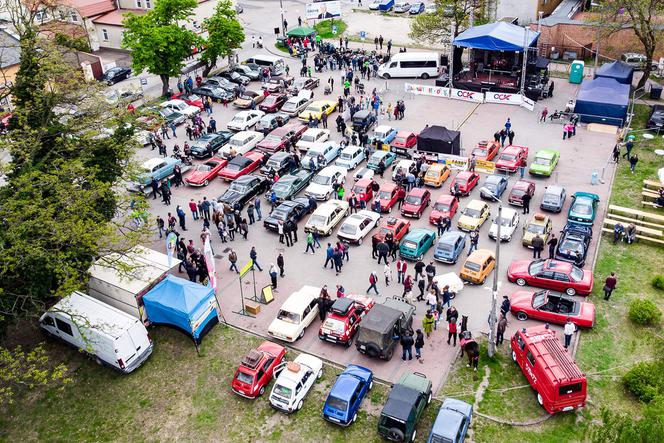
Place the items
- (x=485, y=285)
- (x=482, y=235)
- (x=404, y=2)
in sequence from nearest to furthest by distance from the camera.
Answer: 1. (x=485, y=285)
2. (x=482, y=235)
3. (x=404, y=2)

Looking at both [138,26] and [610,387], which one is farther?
[138,26]

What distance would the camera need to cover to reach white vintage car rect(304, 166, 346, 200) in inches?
1337

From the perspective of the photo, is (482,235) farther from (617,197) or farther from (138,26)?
(138,26)

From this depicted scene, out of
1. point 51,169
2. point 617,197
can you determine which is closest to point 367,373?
point 51,169

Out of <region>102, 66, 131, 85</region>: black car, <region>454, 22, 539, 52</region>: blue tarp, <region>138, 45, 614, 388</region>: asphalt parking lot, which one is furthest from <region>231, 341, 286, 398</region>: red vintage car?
<region>102, 66, 131, 85</region>: black car

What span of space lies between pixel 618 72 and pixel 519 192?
19810mm

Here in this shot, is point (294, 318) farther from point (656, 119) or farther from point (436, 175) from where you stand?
point (656, 119)

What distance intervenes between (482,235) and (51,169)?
20.8m

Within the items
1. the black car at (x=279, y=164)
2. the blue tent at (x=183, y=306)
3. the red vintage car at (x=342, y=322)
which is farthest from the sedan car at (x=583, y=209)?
the blue tent at (x=183, y=306)

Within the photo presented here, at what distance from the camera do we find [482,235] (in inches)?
1198

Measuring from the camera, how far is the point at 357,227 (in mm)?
29984

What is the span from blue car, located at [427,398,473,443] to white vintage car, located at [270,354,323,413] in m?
4.81

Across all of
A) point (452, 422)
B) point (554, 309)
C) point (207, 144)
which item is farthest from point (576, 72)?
point (452, 422)

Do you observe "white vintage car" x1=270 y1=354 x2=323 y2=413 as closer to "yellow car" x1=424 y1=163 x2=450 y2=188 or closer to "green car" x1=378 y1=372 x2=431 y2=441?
"green car" x1=378 y1=372 x2=431 y2=441
